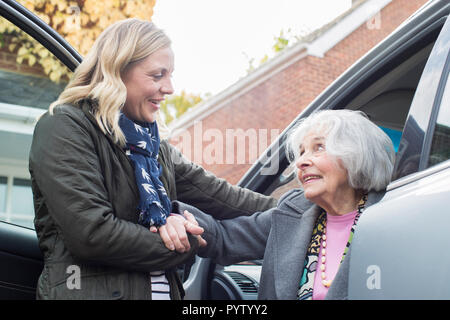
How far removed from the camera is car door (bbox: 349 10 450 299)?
49.0 inches

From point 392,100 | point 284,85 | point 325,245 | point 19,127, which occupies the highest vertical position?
point 284,85

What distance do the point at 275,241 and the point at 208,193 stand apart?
44cm

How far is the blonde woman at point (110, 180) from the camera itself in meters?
1.71

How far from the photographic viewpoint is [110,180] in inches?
71.8

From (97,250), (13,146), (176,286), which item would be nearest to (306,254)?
(176,286)

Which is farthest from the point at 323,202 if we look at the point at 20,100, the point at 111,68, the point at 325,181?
the point at 20,100

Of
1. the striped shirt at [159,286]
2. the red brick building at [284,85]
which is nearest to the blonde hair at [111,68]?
the striped shirt at [159,286]

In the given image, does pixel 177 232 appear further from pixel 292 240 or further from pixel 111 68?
pixel 111 68

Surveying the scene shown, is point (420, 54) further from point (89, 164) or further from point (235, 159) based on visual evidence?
point (235, 159)

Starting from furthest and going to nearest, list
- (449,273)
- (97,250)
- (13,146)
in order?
1. (13,146)
2. (97,250)
3. (449,273)

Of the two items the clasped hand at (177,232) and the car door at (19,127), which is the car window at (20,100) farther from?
Result: the clasped hand at (177,232)

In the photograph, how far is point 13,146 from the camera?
17.2ft

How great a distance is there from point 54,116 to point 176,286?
69 centimetres
